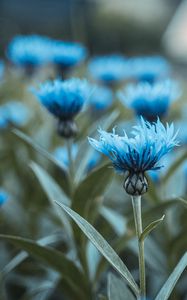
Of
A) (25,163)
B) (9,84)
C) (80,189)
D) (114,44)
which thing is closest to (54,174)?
(25,163)

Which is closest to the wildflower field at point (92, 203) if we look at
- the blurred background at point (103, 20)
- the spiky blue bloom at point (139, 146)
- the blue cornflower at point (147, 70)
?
the spiky blue bloom at point (139, 146)

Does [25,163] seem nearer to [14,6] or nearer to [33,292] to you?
[33,292]

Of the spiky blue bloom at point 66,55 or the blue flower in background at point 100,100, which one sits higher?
the spiky blue bloom at point 66,55

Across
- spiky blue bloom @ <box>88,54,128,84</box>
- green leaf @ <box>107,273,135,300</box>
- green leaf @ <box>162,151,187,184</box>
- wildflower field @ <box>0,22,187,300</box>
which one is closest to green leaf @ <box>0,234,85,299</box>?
wildflower field @ <box>0,22,187,300</box>

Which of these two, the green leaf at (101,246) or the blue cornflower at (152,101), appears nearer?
the green leaf at (101,246)

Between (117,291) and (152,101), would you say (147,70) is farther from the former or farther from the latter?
(117,291)

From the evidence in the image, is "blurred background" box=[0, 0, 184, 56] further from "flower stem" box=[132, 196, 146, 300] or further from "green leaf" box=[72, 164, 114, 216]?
"flower stem" box=[132, 196, 146, 300]

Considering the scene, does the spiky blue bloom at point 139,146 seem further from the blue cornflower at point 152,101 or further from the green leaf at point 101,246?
the blue cornflower at point 152,101
